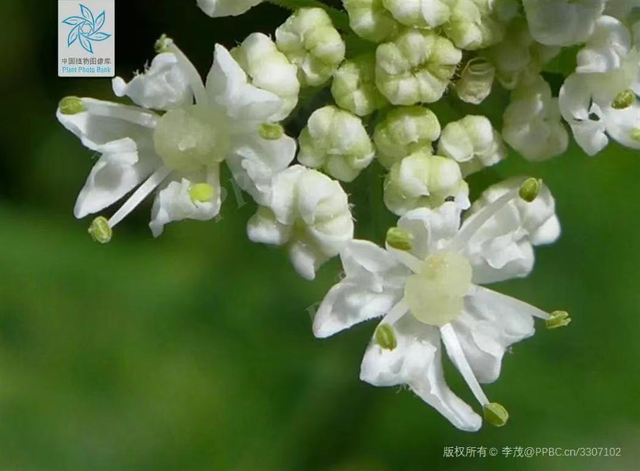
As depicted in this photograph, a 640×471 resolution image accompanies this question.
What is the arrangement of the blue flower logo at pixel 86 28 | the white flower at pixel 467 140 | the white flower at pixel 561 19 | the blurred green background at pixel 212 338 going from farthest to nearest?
1. the blurred green background at pixel 212 338
2. the blue flower logo at pixel 86 28
3. the white flower at pixel 467 140
4. the white flower at pixel 561 19

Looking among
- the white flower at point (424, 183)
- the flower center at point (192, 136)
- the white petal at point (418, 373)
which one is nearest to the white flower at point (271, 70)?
the flower center at point (192, 136)

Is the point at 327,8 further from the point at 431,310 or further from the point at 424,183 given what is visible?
the point at 431,310

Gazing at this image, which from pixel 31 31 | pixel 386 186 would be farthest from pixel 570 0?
pixel 31 31

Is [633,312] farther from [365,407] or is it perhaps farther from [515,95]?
[515,95]

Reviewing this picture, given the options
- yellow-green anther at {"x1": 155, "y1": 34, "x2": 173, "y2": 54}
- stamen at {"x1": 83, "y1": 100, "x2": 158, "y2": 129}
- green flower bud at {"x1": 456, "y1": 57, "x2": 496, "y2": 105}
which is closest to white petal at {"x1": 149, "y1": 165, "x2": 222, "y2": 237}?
stamen at {"x1": 83, "y1": 100, "x2": 158, "y2": 129}

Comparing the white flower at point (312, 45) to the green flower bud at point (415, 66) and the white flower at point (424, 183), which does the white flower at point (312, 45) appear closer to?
the green flower bud at point (415, 66)

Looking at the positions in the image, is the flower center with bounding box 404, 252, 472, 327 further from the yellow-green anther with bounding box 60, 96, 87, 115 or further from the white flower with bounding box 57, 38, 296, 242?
the yellow-green anther with bounding box 60, 96, 87, 115
